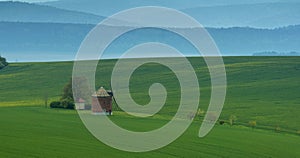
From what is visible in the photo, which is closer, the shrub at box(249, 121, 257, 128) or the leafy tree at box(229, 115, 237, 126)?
the shrub at box(249, 121, 257, 128)

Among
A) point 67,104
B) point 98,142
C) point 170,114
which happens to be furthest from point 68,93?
point 98,142

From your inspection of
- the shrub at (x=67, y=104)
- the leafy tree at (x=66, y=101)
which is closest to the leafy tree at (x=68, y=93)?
the leafy tree at (x=66, y=101)

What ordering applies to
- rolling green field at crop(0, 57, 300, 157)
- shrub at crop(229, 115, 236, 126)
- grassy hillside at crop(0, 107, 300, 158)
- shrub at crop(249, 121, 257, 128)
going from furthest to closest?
1. shrub at crop(229, 115, 236, 126)
2. shrub at crop(249, 121, 257, 128)
3. rolling green field at crop(0, 57, 300, 157)
4. grassy hillside at crop(0, 107, 300, 158)

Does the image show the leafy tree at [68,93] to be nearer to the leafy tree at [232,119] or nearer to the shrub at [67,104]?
the shrub at [67,104]

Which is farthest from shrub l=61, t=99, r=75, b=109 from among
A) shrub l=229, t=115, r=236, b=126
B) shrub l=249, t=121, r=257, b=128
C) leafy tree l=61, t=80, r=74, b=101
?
shrub l=249, t=121, r=257, b=128

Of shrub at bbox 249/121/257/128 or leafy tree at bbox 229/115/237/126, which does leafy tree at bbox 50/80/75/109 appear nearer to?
leafy tree at bbox 229/115/237/126

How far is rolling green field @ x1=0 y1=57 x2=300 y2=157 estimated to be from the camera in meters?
41.7

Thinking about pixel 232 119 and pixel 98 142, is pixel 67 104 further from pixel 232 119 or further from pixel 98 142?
pixel 98 142

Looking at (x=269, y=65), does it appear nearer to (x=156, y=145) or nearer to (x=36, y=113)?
(x=36, y=113)

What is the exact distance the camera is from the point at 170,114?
6938cm

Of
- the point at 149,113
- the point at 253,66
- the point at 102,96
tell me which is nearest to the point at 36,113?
the point at 102,96

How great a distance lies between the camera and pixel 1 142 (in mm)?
40906

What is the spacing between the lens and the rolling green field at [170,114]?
137 feet

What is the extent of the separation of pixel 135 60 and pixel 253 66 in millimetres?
25437
